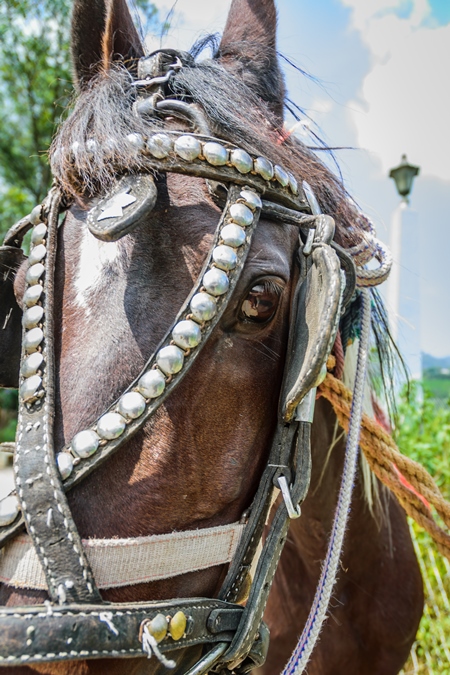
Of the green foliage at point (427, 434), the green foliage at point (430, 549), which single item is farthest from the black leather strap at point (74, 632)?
the green foliage at point (427, 434)

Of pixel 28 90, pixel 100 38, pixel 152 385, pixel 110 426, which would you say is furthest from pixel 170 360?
pixel 28 90

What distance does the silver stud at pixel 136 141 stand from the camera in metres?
1.42

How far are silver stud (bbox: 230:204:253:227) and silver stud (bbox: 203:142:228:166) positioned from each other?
0.39 ft

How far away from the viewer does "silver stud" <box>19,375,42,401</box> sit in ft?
4.12

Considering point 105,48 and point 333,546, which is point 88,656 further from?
point 105,48

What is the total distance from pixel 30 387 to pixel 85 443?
20cm

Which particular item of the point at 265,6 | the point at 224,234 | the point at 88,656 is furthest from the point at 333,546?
the point at 265,6

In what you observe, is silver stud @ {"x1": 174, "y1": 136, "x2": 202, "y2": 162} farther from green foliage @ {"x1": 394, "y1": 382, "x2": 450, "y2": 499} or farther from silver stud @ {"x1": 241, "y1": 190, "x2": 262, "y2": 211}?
green foliage @ {"x1": 394, "y1": 382, "x2": 450, "y2": 499}

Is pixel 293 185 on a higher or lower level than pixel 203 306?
higher

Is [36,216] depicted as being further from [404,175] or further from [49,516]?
[404,175]

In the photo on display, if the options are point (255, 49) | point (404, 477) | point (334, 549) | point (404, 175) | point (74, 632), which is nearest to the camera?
point (74, 632)

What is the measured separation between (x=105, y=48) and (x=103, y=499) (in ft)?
4.93

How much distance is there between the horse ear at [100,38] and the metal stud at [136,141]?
22.2 inches

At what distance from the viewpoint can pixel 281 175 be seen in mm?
1515
